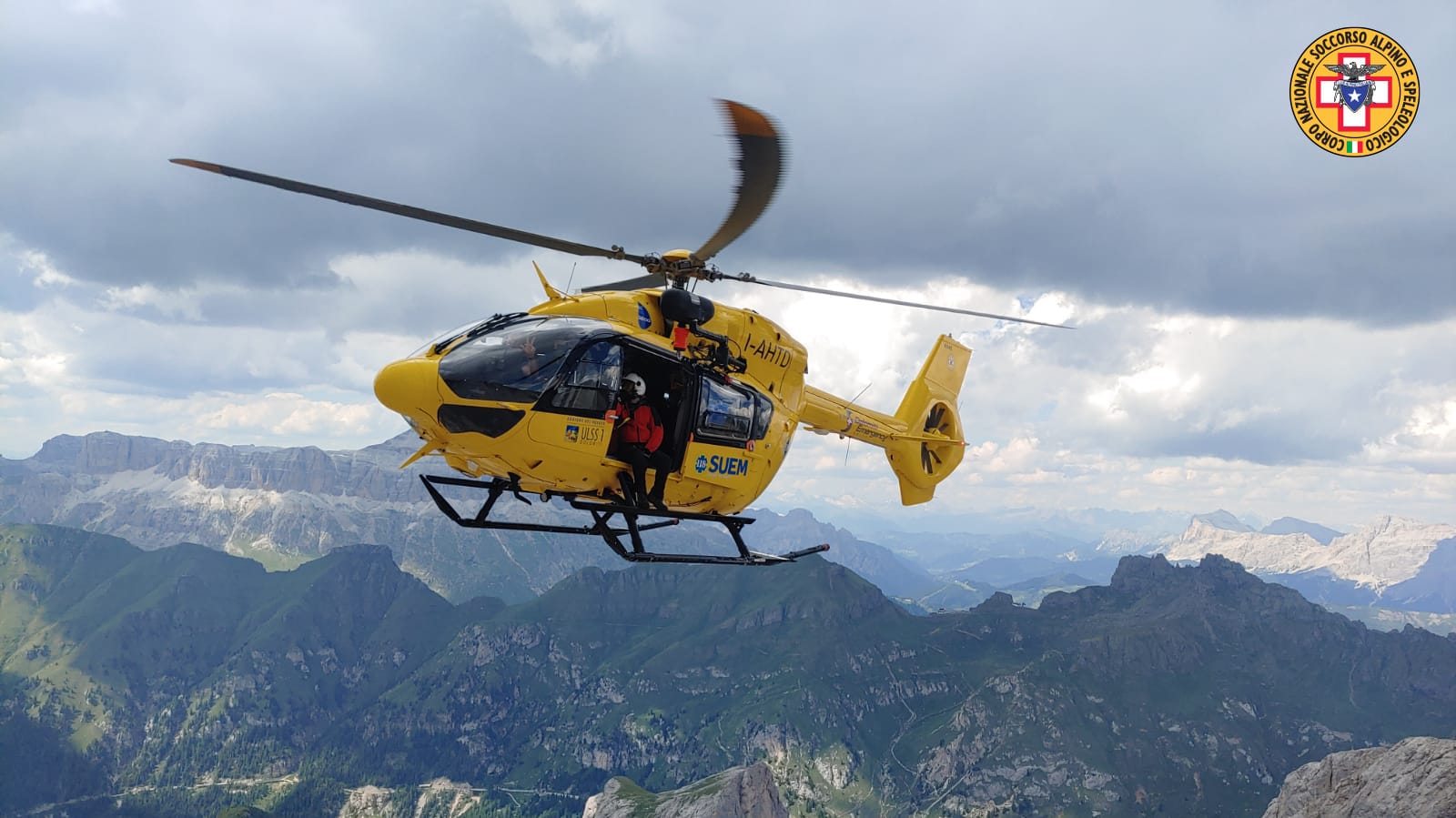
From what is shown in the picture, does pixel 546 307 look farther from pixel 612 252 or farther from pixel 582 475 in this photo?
pixel 582 475

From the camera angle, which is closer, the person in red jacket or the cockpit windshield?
the cockpit windshield

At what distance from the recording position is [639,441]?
68.2 ft

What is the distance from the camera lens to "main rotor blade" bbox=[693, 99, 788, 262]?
16125 millimetres

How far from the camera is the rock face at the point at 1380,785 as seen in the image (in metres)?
74.6

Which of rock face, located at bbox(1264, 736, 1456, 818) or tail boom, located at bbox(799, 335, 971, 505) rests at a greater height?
tail boom, located at bbox(799, 335, 971, 505)

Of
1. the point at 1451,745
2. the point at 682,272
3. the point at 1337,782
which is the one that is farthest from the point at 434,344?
the point at 1337,782

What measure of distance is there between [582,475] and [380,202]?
7.16m

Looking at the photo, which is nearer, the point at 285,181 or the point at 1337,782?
the point at 285,181

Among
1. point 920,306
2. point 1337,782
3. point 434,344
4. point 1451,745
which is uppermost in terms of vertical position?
point 920,306

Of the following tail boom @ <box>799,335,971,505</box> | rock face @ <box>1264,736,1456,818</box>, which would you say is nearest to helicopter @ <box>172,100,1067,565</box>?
tail boom @ <box>799,335,971,505</box>

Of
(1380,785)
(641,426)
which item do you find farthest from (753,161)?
(1380,785)

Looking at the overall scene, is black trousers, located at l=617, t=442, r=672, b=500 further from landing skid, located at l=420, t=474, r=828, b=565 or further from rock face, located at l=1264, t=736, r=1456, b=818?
rock face, located at l=1264, t=736, r=1456, b=818

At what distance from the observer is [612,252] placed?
21.2 m

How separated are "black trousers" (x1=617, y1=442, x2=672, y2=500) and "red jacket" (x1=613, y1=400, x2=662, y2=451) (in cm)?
17
